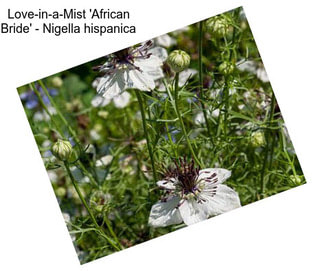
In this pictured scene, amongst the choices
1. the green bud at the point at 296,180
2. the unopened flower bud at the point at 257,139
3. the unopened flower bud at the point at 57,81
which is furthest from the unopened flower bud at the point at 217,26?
the unopened flower bud at the point at 57,81

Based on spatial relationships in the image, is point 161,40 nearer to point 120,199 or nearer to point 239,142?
point 239,142

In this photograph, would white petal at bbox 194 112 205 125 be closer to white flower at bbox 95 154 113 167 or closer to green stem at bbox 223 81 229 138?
green stem at bbox 223 81 229 138

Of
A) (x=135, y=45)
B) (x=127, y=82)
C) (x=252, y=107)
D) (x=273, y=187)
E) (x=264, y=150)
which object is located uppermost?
(x=135, y=45)

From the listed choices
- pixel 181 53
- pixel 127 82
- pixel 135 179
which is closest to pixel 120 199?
pixel 135 179

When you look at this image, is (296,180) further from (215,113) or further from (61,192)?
(61,192)

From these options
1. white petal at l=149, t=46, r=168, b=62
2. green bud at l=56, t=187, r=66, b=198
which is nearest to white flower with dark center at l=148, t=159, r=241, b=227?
white petal at l=149, t=46, r=168, b=62

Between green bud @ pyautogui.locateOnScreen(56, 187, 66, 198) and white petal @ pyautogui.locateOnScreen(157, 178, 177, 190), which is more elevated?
green bud @ pyautogui.locateOnScreen(56, 187, 66, 198)

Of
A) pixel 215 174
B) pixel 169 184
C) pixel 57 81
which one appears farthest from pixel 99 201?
pixel 57 81
